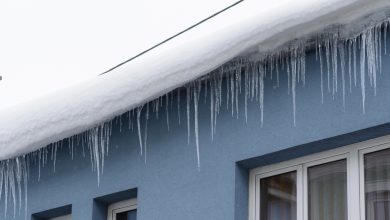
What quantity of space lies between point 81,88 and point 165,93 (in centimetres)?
63

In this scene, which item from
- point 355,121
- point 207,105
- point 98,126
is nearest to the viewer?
point 355,121

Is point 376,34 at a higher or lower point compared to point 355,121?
higher

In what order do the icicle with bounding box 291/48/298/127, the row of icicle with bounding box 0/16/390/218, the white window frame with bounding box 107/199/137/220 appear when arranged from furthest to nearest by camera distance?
the white window frame with bounding box 107/199/137/220 → the icicle with bounding box 291/48/298/127 → the row of icicle with bounding box 0/16/390/218

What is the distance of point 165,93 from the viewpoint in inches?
235

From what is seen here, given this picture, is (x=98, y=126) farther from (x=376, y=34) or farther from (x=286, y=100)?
(x=376, y=34)

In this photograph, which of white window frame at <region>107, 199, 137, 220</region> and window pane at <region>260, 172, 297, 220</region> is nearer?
window pane at <region>260, 172, 297, 220</region>

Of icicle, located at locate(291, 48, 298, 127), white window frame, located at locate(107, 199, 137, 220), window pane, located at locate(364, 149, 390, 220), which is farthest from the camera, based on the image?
white window frame, located at locate(107, 199, 137, 220)

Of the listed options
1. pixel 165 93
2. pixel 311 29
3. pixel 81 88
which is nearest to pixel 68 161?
pixel 81 88

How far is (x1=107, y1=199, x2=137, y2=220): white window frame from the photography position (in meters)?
6.45

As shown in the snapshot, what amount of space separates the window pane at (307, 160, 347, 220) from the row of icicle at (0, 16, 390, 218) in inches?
14.6

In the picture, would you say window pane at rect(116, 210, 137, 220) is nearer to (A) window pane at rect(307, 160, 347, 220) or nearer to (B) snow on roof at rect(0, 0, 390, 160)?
(B) snow on roof at rect(0, 0, 390, 160)

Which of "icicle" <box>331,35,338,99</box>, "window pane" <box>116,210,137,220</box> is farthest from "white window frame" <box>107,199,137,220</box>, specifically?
"icicle" <box>331,35,338,99</box>

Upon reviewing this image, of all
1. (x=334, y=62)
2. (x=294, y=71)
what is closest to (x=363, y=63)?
(x=334, y=62)

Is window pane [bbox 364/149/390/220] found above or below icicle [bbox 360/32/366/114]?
below
